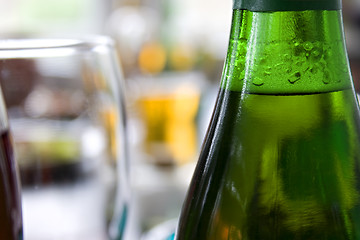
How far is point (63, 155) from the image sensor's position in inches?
11.9

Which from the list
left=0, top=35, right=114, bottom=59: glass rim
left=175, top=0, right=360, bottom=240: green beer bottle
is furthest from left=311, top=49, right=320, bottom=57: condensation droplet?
left=0, top=35, right=114, bottom=59: glass rim

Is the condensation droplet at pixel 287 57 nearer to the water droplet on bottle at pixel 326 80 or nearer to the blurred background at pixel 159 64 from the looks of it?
the water droplet on bottle at pixel 326 80

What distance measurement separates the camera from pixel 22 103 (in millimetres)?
308

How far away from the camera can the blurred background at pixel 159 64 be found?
0.63 m

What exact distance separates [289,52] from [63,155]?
0.46ft

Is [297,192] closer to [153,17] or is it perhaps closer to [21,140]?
[21,140]

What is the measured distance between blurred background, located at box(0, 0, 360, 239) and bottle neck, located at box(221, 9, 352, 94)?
107 millimetres

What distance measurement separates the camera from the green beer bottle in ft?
0.66

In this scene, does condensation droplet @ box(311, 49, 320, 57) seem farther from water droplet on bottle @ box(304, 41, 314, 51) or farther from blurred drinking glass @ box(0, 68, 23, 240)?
blurred drinking glass @ box(0, 68, 23, 240)

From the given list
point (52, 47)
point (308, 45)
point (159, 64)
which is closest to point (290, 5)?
point (308, 45)

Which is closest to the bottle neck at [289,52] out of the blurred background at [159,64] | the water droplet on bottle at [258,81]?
the water droplet on bottle at [258,81]

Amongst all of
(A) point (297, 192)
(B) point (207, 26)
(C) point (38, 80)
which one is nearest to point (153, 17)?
(B) point (207, 26)

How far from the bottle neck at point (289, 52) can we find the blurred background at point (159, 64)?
0.11 metres

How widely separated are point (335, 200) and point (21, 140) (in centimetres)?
18
